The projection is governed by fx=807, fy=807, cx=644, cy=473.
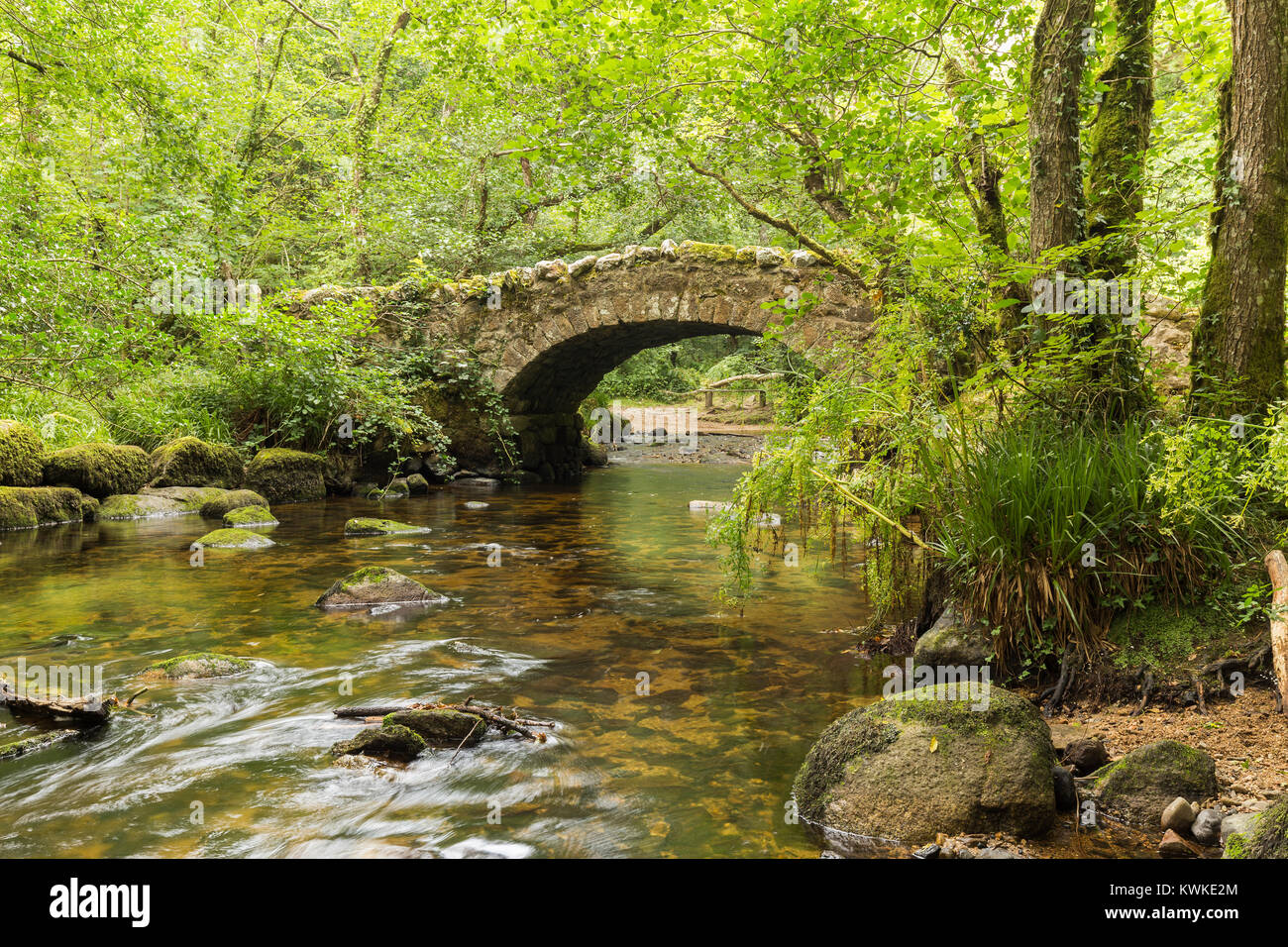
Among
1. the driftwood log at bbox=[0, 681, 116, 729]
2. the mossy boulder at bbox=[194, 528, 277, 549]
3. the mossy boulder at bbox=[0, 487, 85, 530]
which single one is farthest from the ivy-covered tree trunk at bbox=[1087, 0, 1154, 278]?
the mossy boulder at bbox=[0, 487, 85, 530]

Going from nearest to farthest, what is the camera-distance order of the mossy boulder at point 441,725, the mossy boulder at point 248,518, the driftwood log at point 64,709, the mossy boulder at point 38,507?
the mossy boulder at point 441,725 → the driftwood log at point 64,709 → the mossy boulder at point 38,507 → the mossy boulder at point 248,518

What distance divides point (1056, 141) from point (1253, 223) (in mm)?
1061

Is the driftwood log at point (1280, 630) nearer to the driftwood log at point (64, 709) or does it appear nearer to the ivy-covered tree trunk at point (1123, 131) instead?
the ivy-covered tree trunk at point (1123, 131)

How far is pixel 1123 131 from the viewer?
4438 millimetres

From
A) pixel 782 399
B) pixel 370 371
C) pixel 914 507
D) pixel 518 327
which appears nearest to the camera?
pixel 914 507

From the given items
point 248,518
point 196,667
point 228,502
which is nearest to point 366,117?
point 228,502

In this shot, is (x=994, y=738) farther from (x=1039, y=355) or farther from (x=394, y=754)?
(x=394, y=754)

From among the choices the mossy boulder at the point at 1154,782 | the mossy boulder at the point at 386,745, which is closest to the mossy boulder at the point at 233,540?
the mossy boulder at the point at 386,745

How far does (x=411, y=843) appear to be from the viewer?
2.60m

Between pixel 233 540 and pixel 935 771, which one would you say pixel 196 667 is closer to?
pixel 935 771

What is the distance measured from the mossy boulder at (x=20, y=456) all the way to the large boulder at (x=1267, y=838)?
1075cm

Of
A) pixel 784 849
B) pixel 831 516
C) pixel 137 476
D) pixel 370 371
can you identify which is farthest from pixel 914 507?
pixel 137 476

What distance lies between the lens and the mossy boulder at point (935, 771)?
8.27ft

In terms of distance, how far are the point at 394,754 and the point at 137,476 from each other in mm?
8943
